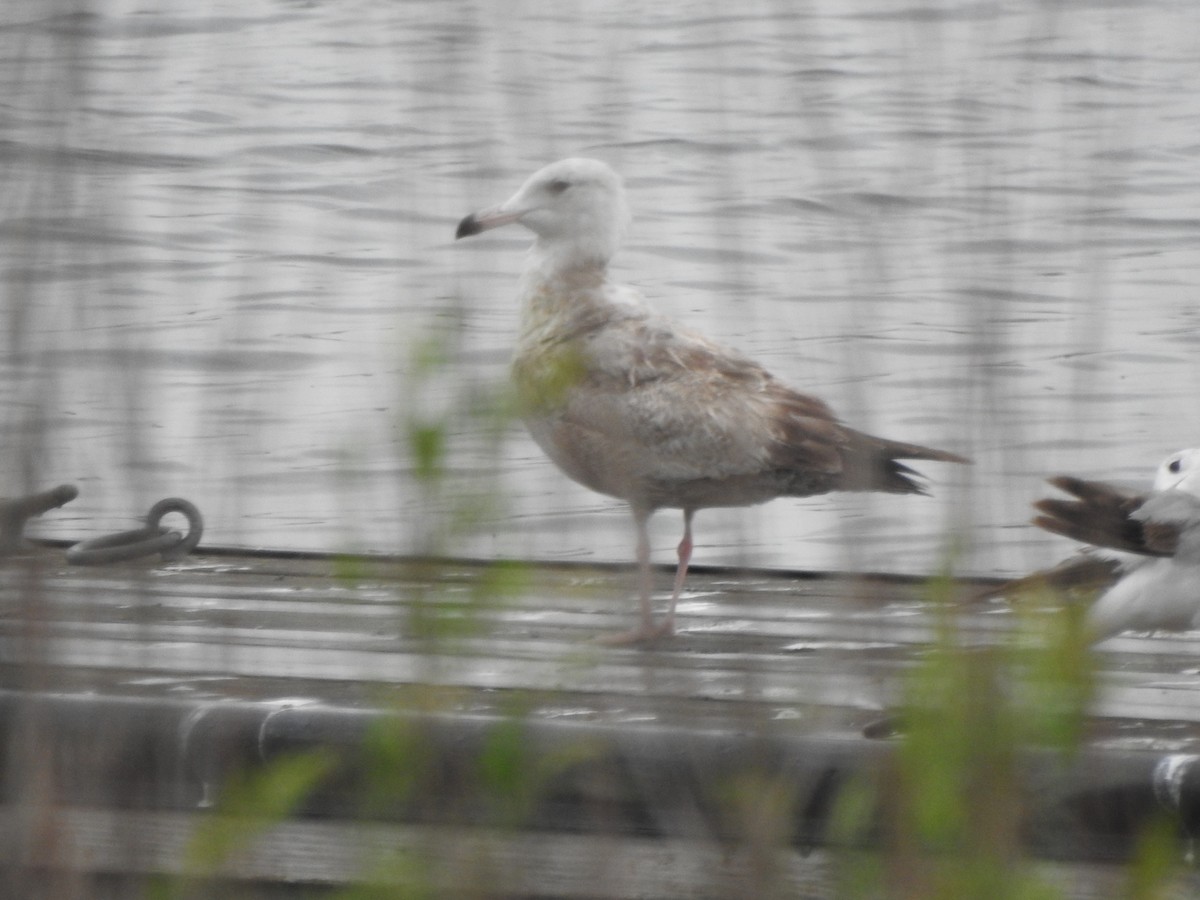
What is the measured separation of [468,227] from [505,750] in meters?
0.50

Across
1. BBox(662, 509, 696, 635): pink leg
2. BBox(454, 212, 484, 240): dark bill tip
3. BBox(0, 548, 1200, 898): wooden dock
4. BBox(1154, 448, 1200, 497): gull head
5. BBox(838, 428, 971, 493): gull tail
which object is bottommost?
BBox(662, 509, 696, 635): pink leg

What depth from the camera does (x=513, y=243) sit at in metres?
1.83

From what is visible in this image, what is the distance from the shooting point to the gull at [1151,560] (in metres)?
3.61

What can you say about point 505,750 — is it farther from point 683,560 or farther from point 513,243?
point 683,560

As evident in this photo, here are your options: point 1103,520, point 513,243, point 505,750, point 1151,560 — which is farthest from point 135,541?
point 1151,560

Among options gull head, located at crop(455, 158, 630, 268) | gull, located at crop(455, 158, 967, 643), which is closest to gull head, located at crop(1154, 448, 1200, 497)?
gull, located at crop(455, 158, 967, 643)

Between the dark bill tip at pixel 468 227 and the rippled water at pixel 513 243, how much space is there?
0.03 m

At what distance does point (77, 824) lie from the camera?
5.92 ft

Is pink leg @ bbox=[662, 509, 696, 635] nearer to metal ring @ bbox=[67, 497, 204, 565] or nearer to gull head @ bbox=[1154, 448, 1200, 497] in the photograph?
gull head @ bbox=[1154, 448, 1200, 497]

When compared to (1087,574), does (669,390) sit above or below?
above

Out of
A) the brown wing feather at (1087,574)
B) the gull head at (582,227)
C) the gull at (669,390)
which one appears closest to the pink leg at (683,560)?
the gull at (669,390)

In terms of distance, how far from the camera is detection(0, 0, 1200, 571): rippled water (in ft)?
5.27

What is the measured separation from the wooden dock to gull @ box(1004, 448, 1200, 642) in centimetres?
122

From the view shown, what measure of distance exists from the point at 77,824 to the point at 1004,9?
1.12m
